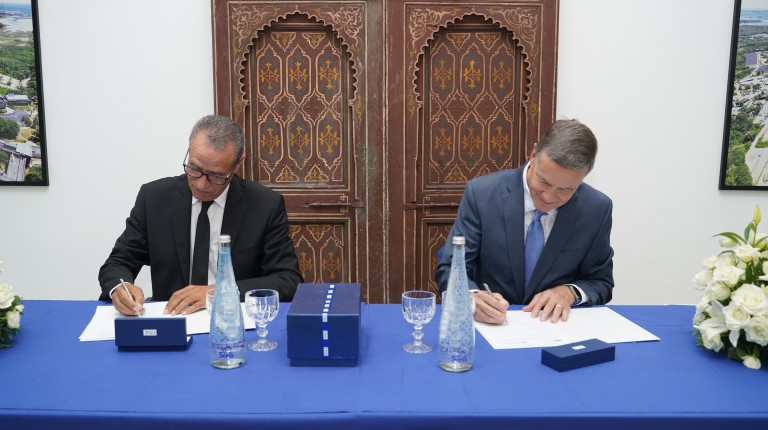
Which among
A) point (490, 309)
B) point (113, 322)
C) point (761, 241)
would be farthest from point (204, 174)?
point (761, 241)

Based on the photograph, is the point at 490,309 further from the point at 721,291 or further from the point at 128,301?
the point at 128,301

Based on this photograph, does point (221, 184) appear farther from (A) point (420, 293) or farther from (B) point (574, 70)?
(B) point (574, 70)

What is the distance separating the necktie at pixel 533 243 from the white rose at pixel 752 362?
85 cm

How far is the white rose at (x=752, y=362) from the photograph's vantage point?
152cm

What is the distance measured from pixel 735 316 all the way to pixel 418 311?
2.71 ft

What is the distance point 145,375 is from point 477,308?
974 millimetres

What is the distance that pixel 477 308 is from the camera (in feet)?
6.08

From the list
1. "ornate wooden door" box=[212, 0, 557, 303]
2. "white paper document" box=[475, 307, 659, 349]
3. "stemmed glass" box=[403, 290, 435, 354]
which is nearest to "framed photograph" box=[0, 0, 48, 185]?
"ornate wooden door" box=[212, 0, 557, 303]

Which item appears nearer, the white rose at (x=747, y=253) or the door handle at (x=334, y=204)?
the white rose at (x=747, y=253)

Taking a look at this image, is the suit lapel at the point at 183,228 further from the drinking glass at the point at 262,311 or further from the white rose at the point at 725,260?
the white rose at the point at 725,260

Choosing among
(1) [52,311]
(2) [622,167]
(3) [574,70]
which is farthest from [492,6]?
(1) [52,311]

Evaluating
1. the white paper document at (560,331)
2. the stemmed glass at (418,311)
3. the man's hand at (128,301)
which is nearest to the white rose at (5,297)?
the man's hand at (128,301)

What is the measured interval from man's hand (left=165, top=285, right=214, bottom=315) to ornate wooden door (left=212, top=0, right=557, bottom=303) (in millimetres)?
1842

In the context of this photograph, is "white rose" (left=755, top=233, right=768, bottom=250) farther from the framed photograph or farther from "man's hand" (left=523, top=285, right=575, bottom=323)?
the framed photograph
